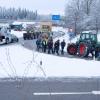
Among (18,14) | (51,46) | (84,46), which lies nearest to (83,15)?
(51,46)

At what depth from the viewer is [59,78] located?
16.2 meters

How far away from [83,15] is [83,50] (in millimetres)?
60171

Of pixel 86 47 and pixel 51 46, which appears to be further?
pixel 51 46

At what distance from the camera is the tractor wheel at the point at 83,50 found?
27250 mm
